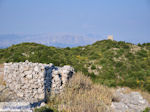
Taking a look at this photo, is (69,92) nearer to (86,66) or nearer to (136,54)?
(86,66)

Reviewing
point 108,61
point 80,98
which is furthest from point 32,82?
point 108,61

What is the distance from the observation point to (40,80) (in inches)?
386

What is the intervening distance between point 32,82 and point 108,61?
14814 millimetres

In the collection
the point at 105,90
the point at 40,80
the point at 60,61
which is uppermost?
the point at 60,61

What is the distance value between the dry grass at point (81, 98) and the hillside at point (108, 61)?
634cm

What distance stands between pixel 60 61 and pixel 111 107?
1203cm

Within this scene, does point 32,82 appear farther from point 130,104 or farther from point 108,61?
point 108,61

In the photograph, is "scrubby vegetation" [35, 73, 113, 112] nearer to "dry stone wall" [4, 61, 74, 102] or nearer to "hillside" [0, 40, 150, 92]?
"dry stone wall" [4, 61, 74, 102]

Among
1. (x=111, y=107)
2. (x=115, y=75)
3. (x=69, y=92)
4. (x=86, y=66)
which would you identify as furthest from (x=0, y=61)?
(x=111, y=107)

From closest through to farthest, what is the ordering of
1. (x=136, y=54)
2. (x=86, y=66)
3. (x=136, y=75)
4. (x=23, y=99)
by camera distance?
1. (x=23, y=99)
2. (x=136, y=75)
3. (x=86, y=66)
4. (x=136, y=54)

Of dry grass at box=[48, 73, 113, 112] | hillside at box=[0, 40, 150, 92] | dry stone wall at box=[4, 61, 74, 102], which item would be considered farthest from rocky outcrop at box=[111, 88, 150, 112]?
hillside at box=[0, 40, 150, 92]

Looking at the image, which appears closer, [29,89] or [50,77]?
[29,89]

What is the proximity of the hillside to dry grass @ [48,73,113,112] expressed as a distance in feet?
20.8

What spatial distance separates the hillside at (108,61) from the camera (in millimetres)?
19438
